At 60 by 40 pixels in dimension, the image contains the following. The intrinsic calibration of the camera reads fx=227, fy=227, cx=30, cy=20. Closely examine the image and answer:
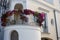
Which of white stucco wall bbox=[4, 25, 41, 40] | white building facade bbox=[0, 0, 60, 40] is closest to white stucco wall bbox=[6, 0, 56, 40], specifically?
white building facade bbox=[0, 0, 60, 40]

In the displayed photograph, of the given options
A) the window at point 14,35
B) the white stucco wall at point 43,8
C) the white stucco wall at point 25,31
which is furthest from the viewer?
the white stucco wall at point 43,8

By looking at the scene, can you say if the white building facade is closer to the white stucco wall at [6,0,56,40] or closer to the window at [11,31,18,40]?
the white stucco wall at [6,0,56,40]

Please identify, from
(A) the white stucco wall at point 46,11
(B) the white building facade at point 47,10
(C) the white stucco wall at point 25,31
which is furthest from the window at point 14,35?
(A) the white stucco wall at point 46,11

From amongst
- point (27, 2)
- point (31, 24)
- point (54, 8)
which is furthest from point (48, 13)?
point (31, 24)

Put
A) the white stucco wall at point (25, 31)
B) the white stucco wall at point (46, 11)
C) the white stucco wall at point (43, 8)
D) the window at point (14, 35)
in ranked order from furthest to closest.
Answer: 1. the white stucco wall at point (46, 11)
2. the white stucco wall at point (43, 8)
3. the window at point (14, 35)
4. the white stucco wall at point (25, 31)

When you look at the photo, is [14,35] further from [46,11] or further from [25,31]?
[46,11]

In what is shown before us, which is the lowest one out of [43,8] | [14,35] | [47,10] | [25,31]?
[14,35]

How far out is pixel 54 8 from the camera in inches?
953

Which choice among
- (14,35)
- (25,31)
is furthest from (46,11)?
(14,35)

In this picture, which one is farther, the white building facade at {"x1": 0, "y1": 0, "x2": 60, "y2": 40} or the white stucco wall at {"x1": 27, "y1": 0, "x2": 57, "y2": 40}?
the white stucco wall at {"x1": 27, "y1": 0, "x2": 57, "y2": 40}

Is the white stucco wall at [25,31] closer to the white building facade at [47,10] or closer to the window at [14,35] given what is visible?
the window at [14,35]

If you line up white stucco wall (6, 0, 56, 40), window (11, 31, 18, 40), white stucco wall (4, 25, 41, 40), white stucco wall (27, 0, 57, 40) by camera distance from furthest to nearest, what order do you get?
white stucco wall (27, 0, 57, 40) → white stucco wall (6, 0, 56, 40) → window (11, 31, 18, 40) → white stucco wall (4, 25, 41, 40)

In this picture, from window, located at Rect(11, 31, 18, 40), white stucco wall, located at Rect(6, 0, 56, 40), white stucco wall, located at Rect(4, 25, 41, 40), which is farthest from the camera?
white stucco wall, located at Rect(6, 0, 56, 40)

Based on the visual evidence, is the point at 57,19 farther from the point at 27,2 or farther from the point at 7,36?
the point at 7,36
